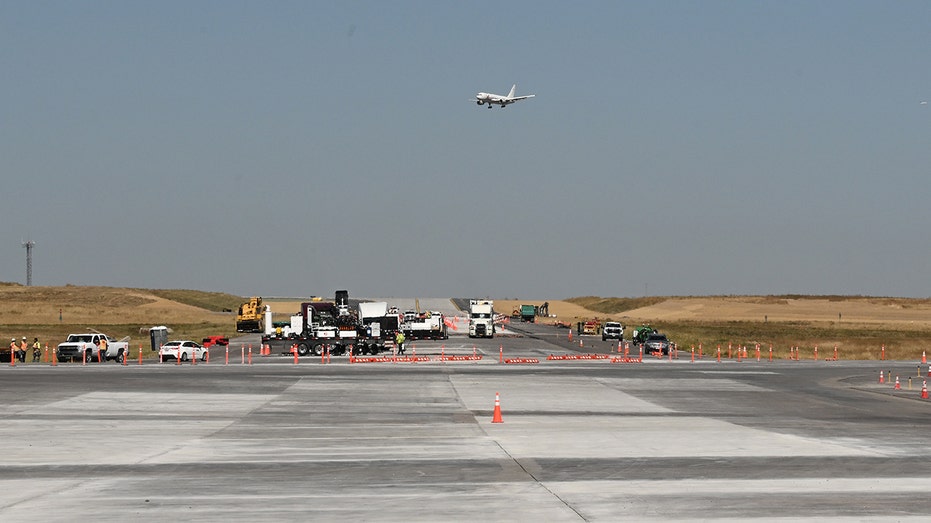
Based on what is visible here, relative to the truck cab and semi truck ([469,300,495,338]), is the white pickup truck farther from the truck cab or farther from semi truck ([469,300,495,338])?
the truck cab

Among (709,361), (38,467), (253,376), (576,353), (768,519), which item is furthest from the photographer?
(576,353)

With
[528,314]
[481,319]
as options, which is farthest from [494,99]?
[528,314]

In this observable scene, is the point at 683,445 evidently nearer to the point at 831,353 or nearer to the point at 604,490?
the point at 604,490

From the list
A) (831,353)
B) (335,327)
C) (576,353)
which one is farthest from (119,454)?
(831,353)

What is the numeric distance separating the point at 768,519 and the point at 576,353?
218 feet

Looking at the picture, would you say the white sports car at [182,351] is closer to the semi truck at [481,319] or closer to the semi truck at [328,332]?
the semi truck at [328,332]

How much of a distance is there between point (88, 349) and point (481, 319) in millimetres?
46373

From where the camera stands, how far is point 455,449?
27578 mm

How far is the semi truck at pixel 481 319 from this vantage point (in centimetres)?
11056

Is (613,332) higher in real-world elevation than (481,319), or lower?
lower

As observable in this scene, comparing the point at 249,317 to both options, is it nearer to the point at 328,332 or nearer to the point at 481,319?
the point at 481,319

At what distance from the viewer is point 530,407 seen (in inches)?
1560

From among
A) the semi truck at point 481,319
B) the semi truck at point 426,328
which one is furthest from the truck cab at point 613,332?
the semi truck at point 426,328

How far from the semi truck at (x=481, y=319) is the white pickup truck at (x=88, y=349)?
142ft
